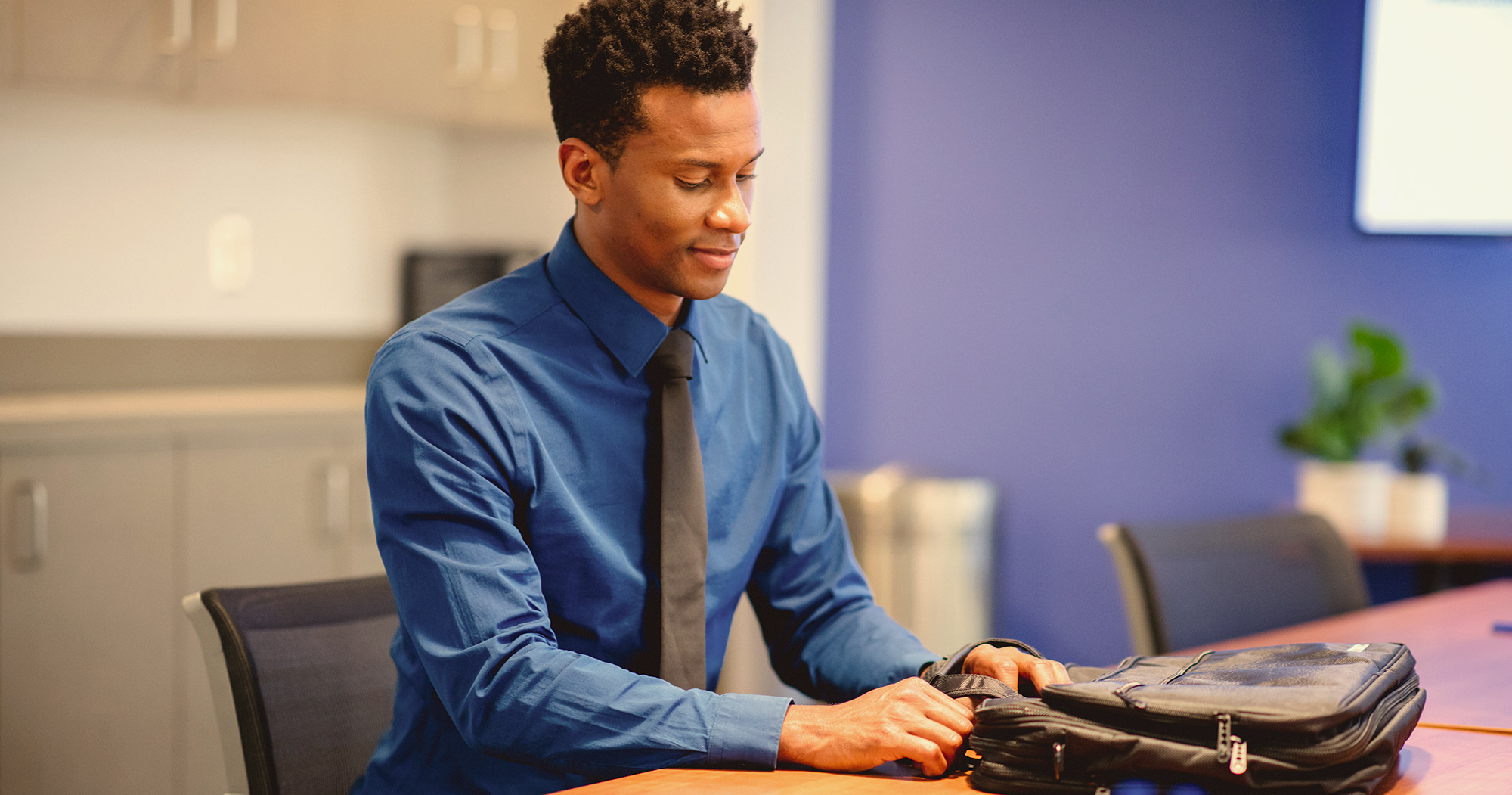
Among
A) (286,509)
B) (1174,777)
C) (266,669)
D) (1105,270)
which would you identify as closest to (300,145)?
(286,509)

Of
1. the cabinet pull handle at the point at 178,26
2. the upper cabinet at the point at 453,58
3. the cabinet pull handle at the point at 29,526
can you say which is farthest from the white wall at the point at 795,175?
the cabinet pull handle at the point at 29,526

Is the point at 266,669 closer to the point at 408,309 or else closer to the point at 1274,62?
the point at 408,309

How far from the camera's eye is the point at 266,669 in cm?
135

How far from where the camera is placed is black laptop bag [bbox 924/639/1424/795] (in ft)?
3.28

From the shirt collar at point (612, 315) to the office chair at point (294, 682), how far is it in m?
0.44

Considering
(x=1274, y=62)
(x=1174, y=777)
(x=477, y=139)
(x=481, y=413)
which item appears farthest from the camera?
(x=477, y=139)

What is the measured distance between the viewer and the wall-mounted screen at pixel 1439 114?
3.19 m

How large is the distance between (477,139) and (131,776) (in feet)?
6.62

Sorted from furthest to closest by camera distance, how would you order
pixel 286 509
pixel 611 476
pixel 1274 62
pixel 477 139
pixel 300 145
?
1. pixel 477 139
2. pixel 300 145
3. pixel 1274 62
4. pixel 286 509
5. pixel 611 476

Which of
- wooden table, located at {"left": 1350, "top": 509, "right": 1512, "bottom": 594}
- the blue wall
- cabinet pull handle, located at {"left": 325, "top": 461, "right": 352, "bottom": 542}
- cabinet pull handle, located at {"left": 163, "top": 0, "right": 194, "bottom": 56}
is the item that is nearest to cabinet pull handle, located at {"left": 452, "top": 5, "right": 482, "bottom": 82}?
cabinet pull handle, located at {"left": 163, "top": 0, "right": 194, "bottom": 56}

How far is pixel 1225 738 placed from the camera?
100 cm

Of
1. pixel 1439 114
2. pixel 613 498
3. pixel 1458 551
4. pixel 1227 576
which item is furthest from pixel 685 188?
pixel 1439 114

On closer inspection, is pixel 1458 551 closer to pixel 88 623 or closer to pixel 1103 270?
pixel 1103 270

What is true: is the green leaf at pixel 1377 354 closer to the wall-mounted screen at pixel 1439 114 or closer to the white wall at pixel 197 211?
the wall-mounted screen at pixel 1439 114
